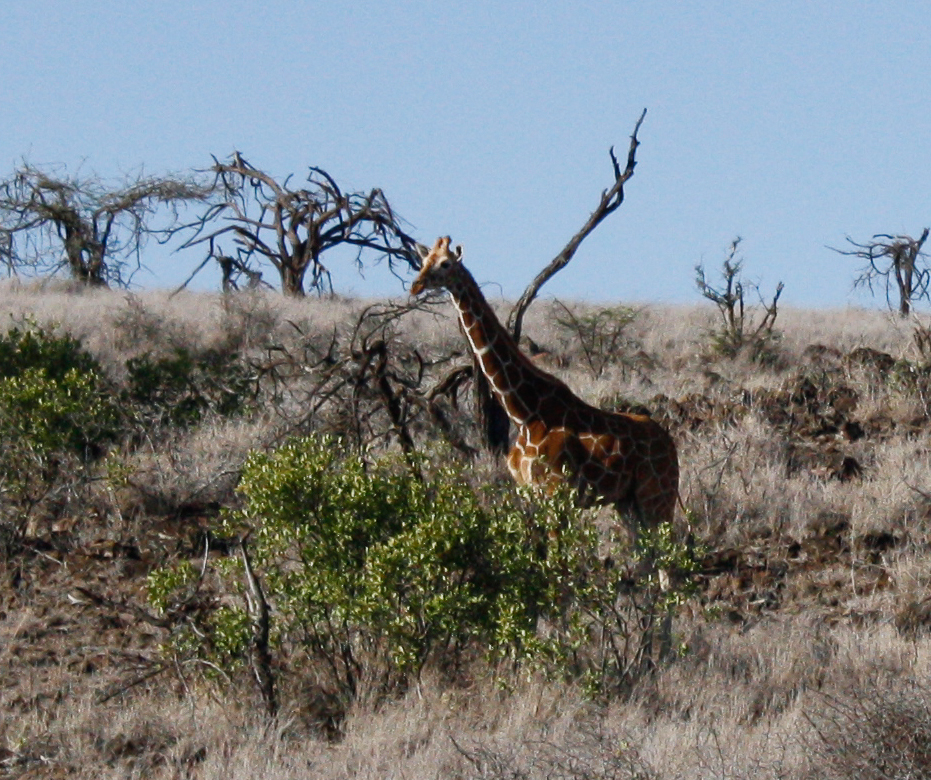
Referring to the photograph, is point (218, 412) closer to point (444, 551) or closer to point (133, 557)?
point (133, 557)

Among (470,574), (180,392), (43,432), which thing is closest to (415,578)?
(470,574)

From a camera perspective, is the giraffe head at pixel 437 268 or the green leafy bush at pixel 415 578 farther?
the giraffe head at pixel 437 268

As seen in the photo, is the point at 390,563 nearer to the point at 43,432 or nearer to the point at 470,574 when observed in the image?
the point at 470,574

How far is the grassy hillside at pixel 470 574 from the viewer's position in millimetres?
7562

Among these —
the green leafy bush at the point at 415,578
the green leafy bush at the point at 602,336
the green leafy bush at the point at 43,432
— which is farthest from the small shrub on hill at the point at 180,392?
the green leafy bush at the point at 415,578

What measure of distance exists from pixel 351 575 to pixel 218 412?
22.0 feet

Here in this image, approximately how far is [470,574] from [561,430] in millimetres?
2156

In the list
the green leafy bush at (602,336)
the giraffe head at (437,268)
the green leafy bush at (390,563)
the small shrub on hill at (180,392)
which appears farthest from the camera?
the green leafy bush at (602,336)

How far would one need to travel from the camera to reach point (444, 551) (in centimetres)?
837

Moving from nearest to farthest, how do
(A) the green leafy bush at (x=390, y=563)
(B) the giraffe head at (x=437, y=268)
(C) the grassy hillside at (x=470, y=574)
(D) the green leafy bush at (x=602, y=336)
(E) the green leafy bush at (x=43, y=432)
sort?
(C) the grassy hillside at (x=470, y=574), (A) the green leafy bush at (x=390, y=563), (B) the giraffe head at (x=437, y=268), (E) the green leafy bush at (x=43, y=432), (D) the green leafy bush at (x=602, y=336)

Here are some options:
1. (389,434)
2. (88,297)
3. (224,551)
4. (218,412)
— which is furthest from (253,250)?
(224,551)

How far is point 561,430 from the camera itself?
10617 mm

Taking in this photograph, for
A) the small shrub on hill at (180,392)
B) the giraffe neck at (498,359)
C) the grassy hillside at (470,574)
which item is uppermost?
the giraffe neck at (498,359)

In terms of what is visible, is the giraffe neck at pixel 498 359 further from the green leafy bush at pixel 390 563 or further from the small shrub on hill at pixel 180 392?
the small shrub on hill at pixel 180 392
